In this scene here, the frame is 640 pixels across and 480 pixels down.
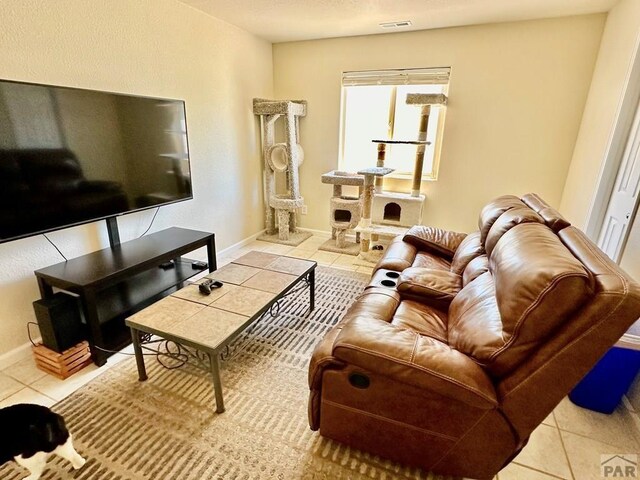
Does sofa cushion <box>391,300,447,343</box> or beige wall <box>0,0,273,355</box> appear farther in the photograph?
beige wall <box>0,0,273,355</box>

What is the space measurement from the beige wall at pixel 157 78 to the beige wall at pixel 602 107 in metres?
3.20

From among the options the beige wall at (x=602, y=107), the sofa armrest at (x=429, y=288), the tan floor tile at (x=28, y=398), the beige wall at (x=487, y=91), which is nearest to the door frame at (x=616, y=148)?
the beige wall at (x=602, y=107)

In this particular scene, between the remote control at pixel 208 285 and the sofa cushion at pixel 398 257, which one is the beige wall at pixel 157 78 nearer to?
the remote control at pixel 208 285

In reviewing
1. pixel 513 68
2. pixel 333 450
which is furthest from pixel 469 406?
pixel 513 68

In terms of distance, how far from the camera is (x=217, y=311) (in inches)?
68.2

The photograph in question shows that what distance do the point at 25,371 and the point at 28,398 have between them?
0.85 ft

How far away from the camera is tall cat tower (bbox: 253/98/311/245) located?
3.61m

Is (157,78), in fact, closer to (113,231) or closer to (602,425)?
(113,231)

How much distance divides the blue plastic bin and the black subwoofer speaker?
269 cm

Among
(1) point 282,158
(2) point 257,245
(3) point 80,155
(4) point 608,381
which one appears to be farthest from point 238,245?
(4) point 608,381

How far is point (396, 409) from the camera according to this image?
1173mm

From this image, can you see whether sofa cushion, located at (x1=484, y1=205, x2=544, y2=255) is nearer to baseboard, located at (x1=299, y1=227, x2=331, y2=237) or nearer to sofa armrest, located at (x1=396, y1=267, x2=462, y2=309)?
sofa armrest, located at (x1=396, y1=267, x2=462, y2=309)

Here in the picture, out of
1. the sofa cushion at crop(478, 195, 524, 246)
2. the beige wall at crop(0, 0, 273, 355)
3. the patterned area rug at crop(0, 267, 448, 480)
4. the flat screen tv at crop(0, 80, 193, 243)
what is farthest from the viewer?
the sofa cushion at crop(478, 195, 524, 246)

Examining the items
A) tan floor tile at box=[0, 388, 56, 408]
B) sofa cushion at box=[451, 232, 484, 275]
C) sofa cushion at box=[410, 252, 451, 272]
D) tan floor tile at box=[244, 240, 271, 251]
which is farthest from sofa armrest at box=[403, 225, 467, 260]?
tan floor tile at box=[0, 388, 56, 408]
